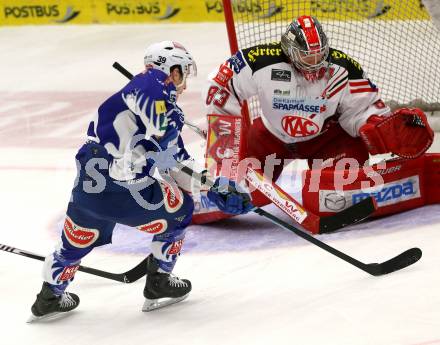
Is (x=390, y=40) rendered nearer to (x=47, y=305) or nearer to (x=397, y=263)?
(x=397, y=263)

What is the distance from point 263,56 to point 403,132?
2.36ft

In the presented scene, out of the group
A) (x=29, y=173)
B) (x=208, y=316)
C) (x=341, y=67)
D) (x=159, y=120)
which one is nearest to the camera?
(x=159, y=120)

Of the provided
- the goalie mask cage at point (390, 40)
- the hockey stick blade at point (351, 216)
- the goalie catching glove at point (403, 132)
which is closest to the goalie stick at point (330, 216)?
the hockey stick blade at point (351, 216)

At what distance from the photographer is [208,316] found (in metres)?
3.52

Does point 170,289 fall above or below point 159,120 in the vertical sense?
below

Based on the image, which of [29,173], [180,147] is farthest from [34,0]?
[180,147]

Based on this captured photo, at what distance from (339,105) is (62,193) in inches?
62.6

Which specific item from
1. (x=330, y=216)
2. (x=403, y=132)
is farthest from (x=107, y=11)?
(x=330, y=216)

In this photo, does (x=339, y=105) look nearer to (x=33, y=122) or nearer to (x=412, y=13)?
(x=412, y=13)

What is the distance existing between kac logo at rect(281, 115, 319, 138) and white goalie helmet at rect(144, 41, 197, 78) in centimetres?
130

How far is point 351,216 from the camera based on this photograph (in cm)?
440

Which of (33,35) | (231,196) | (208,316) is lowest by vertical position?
(33,35)

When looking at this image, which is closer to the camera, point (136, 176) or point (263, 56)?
point (136, 176)

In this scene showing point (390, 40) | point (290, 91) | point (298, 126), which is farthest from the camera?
point (390, 40)
